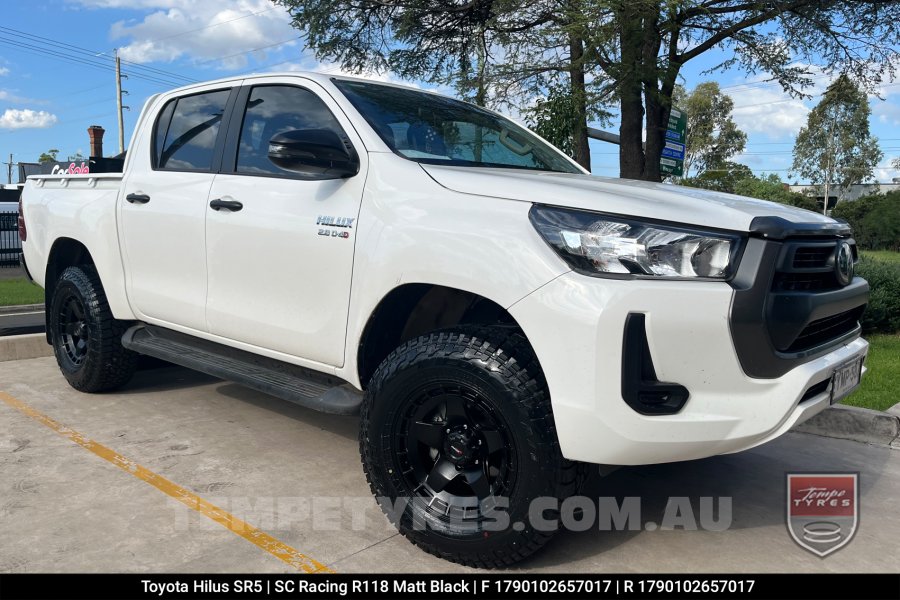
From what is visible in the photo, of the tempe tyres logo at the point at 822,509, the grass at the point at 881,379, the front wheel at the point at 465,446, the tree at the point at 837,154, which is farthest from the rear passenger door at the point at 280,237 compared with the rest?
the tree at the point at 837,154

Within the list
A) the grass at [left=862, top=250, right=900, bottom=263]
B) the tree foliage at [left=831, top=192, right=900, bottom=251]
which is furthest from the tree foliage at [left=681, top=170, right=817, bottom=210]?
the grass at [left=862, top=250, right=900, bottom=263]

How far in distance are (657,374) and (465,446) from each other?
775 millimetres

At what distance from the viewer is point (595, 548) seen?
3062 mm

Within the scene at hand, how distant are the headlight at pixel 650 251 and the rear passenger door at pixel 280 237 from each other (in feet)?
3.58

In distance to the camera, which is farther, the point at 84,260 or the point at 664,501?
the point at 84,260

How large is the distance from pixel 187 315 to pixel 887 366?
564cm

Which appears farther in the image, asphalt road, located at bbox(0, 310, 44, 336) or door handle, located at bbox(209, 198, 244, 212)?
asphalt road, located at bbox(0, 310, 44, 336)

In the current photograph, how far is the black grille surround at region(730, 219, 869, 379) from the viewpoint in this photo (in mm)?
2502

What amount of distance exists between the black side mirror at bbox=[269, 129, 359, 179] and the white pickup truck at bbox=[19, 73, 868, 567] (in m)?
0.01

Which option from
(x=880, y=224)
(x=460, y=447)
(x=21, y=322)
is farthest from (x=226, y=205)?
(x=880, y=224)

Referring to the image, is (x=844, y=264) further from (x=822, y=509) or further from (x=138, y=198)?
(x=138, y=198)

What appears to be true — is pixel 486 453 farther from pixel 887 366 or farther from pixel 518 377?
pixel 887 366

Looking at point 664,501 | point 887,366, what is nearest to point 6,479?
point 664,501

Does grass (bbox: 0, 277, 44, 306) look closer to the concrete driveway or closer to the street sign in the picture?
the concrete driveway
